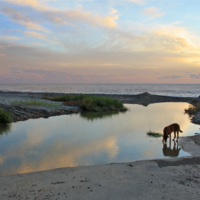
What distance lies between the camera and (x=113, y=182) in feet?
13.5

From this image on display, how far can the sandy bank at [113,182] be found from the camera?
139 inches

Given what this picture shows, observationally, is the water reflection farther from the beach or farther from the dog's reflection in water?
the dog's reflection in water

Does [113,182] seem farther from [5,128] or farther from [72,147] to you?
[5,128]

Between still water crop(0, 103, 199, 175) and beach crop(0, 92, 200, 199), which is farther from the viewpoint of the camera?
still water crop(0, 103, 199, 175)

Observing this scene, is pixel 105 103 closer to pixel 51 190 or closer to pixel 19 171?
pixel 19 171

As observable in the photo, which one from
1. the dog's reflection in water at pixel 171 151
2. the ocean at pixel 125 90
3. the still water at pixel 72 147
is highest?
the ocean at pixel 125 90

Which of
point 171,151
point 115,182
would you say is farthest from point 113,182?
point 171,151

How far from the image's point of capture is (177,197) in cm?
346

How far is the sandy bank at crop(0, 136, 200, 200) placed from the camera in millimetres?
3533

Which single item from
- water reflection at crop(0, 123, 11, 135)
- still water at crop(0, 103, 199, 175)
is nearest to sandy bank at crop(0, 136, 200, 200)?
still water at crop(0, 103, 199, 175)

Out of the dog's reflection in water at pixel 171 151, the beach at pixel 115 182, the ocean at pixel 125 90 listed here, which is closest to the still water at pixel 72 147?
the dog's reflection in water at pixel 171 151

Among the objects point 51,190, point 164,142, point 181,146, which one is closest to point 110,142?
point 164,142

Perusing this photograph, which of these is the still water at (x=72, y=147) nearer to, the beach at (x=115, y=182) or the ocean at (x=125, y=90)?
the beach at (x=115, y=182)

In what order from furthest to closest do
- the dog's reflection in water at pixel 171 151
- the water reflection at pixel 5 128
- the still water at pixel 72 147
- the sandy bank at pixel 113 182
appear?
the water reflection at pixel 5 128 → the dog's reflection in water at pixel 171 151 → the still water at pixel 72 147 → the sandy bank at pixel 113 182
